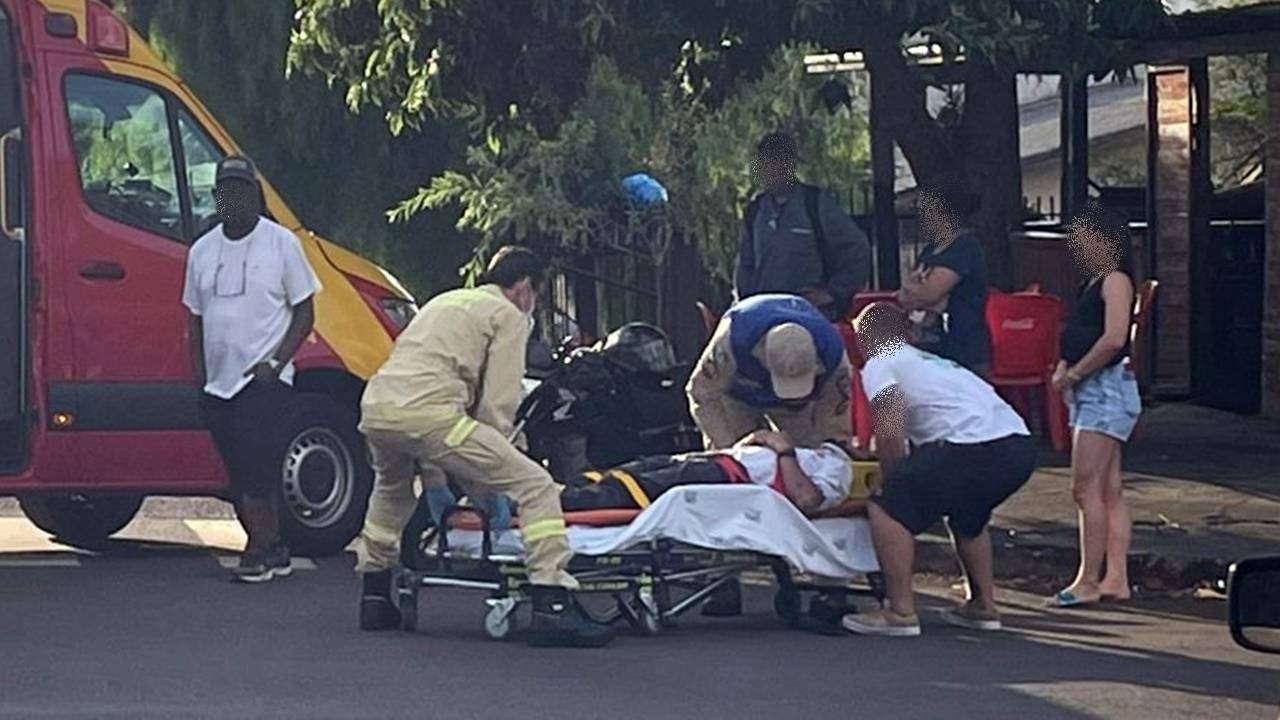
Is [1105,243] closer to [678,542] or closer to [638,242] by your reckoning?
[678,542]

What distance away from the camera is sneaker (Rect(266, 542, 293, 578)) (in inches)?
444

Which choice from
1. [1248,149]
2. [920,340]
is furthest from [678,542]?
[1248,149]

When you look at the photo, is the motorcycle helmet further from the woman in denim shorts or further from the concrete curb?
the woman in denim shorts

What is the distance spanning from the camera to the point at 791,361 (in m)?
9.83

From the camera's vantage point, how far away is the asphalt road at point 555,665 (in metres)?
8.28

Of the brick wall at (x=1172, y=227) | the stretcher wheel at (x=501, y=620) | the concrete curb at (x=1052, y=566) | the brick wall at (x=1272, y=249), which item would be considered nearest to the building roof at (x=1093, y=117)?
the brick wall at (x=1172, y=227)

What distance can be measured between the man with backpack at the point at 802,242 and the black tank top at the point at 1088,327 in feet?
3.84

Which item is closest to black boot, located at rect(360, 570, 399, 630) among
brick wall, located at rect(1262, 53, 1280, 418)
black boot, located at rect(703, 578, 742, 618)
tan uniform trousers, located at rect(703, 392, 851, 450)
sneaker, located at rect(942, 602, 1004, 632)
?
black boot, located at rect(703, 578, 742, 618)

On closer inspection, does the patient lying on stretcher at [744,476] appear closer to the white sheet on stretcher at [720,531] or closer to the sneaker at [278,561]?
the white sheet on stretcher at [720,531]

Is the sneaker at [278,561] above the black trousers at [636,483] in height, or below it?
below

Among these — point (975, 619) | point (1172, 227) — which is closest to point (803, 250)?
point (975, 619)

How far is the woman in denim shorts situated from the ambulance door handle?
170 inches

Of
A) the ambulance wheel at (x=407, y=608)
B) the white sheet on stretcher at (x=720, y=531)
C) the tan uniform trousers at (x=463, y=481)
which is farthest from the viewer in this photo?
the ambulance wheel at (x=407, y=608)

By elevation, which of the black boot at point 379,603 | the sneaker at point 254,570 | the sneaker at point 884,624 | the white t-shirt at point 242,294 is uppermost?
the white t-shirt at point 242,294
